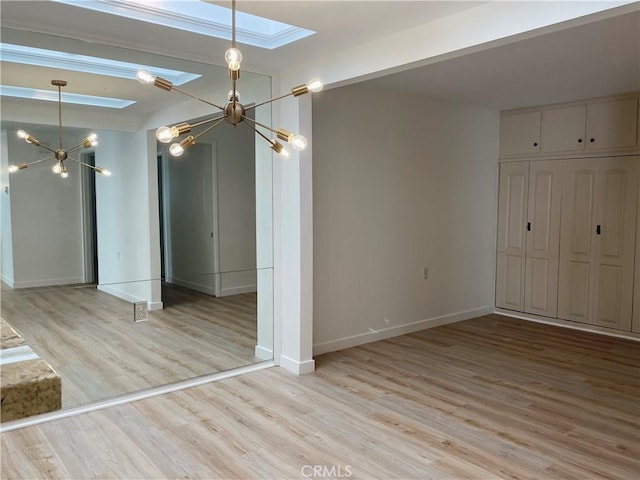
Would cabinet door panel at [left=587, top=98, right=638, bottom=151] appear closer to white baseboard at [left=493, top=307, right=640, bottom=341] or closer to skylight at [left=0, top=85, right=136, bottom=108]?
white baseboard at [left=493, top=307, right=640, bottom=341]

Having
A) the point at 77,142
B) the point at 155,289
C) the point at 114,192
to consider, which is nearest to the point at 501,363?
the point at 155,289

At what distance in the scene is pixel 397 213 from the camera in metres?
5.04

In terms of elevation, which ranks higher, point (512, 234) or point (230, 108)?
point (230, 108)

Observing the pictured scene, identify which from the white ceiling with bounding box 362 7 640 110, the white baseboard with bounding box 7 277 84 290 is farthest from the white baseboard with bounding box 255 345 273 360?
the white ceiling with bounding box 362 7 640 110

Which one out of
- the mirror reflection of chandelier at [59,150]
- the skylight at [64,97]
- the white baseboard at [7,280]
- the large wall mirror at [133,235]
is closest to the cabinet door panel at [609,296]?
the large wall mirror at [133,235]

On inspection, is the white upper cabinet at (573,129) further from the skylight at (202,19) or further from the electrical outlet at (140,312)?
the electrical outlet at (140,312)

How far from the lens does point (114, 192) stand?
3.44 meters

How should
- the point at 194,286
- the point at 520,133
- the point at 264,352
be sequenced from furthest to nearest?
the point at 520,133
the point at 264,352
the point at 194,286

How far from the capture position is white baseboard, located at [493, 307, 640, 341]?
508 centimetres

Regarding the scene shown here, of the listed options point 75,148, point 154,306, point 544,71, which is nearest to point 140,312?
point 154,306

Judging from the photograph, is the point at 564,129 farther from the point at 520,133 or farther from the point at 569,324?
the point at 569,324

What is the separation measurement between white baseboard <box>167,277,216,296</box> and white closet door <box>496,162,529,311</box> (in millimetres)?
3609

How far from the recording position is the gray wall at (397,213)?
4512 mm

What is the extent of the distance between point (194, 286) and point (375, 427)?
5.63 ft
